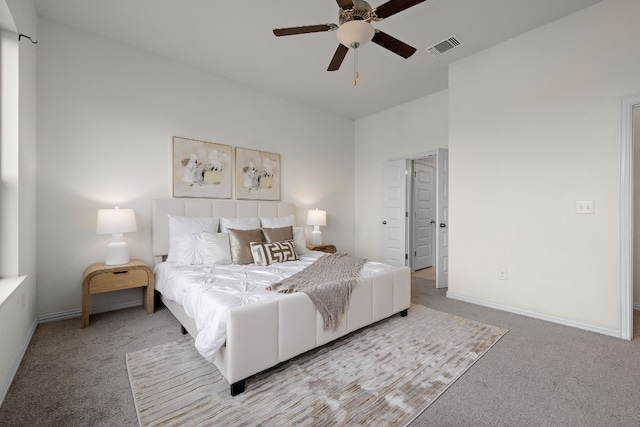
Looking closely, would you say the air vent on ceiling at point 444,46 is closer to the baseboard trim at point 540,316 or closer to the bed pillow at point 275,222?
the bed pillow at point 275,222

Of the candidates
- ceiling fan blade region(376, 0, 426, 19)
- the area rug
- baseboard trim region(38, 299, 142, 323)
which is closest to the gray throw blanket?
the area rug

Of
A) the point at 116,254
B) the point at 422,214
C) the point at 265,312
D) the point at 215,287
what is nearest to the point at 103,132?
the point at 116,254

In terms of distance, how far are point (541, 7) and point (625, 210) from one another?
193 centimetres

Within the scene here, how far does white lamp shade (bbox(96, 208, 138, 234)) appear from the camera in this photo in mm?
2762

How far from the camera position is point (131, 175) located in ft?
10.5

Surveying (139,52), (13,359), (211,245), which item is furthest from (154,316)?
(139,52)

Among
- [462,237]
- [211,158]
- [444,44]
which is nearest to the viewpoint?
[444,44]

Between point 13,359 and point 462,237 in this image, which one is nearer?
point 13,359

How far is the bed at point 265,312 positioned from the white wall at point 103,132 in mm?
370

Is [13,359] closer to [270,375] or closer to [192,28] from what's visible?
[270,375]

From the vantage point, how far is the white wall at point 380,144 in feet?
14.8

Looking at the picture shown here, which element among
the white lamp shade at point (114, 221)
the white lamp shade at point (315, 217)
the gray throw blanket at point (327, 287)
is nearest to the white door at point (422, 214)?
the white lamp shade at point (315, 217)

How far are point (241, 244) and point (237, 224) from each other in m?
0.54

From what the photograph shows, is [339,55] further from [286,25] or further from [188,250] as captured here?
[188,250]
